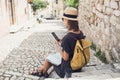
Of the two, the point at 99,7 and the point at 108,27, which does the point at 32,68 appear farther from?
the point at 99,7

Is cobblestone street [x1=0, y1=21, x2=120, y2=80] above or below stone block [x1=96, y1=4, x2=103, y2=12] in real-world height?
below

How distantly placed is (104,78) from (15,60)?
3.49 metres

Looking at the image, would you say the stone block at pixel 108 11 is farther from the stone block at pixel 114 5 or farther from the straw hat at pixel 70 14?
the straw hat at pixel 70 14

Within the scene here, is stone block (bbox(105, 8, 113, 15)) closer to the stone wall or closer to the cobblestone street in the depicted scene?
the stone wall

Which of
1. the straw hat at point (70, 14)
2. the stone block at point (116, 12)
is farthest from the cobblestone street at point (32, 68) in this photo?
the stone block at point (116, 12)

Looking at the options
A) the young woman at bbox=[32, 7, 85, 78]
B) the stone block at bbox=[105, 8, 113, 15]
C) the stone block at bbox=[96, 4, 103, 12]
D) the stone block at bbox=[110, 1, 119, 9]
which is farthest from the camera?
the stone block at bbox=[96, 4, 103, 12]

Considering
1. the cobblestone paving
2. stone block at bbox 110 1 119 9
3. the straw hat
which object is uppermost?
stone block at bbox 110 1 119 9

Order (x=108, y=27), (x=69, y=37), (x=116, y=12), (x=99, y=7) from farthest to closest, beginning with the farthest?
(x=99, y=7), (x=108, y=27), (x=116, y=12), (x=69, y=37)

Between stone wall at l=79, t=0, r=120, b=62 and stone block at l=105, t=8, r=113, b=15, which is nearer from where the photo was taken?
stone wall at l=79, t=0, r=120, b=62

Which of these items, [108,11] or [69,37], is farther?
[108,11]

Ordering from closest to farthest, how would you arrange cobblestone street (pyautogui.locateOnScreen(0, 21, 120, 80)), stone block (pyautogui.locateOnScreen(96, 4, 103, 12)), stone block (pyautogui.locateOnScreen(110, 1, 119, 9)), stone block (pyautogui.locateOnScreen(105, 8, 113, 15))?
cobblestone street (pyautogui.locateOnScreen(0, 21, 120, 80)) → stone block (pyautogui.locateOnScreen(110, 1, 119, 9)) → stone block (pyautogui.locateOnScreen(105, 8, 113, 15)) → stone block (pyautogui.locateOnScreen(96, 4, 103, 12))

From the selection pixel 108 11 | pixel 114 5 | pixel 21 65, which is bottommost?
pixel 21 65

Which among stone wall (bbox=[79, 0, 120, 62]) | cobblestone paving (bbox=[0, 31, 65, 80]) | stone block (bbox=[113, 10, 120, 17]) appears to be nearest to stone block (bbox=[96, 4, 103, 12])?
stone wall (bbox=[79, 0, 120, 62])

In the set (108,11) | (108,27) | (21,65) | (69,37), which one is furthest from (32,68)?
(108,11)
